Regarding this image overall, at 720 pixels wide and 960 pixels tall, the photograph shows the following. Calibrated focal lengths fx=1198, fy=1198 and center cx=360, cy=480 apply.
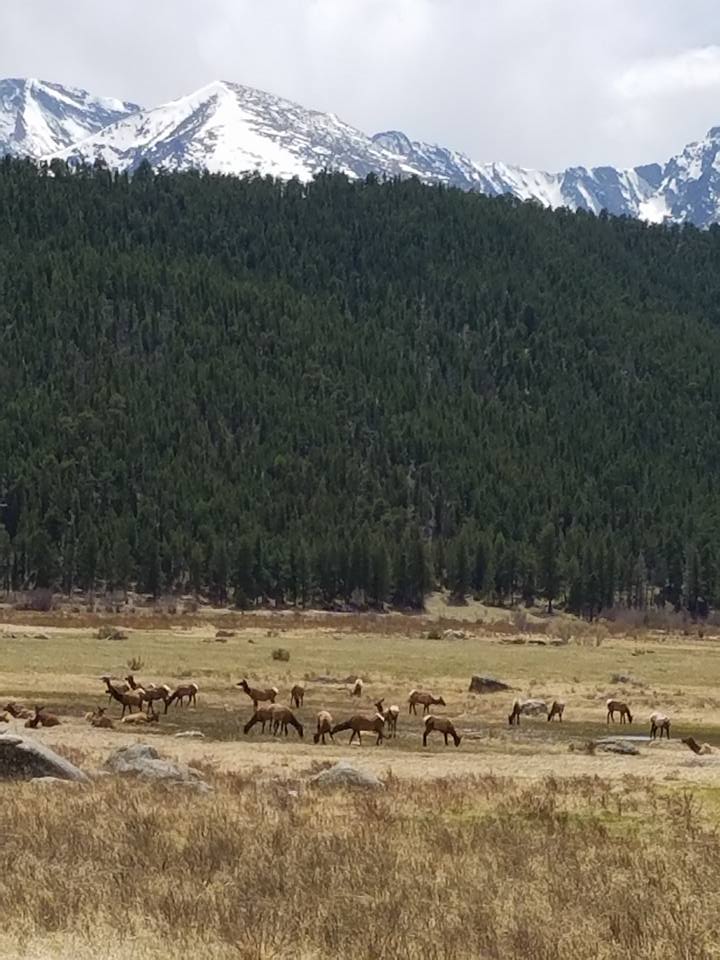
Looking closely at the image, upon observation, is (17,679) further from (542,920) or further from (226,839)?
(542,920)

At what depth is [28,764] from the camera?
2405 cm

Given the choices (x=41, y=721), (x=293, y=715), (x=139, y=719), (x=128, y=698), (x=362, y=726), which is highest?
(x=362, y=726)

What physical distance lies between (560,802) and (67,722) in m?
17.6

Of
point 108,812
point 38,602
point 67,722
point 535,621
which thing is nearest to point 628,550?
point 535,621

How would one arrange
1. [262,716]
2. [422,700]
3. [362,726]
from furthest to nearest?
[422,700] < [262,716] < [362,726]

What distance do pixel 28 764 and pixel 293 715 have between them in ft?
45.2

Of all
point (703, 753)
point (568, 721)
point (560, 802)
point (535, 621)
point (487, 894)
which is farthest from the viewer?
point (535, 621)

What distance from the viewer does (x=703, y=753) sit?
3178 centimetres

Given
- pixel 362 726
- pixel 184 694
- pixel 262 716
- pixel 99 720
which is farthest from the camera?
pixel 184 694

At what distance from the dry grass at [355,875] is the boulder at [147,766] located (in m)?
1.62

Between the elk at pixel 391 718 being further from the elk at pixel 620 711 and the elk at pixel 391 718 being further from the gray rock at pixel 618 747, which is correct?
the elk at pixel 620 711

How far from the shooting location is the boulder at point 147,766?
24.3m

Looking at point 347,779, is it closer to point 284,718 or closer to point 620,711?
point 284,718

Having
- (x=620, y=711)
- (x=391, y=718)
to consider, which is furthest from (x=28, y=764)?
(x=620, y=711)
